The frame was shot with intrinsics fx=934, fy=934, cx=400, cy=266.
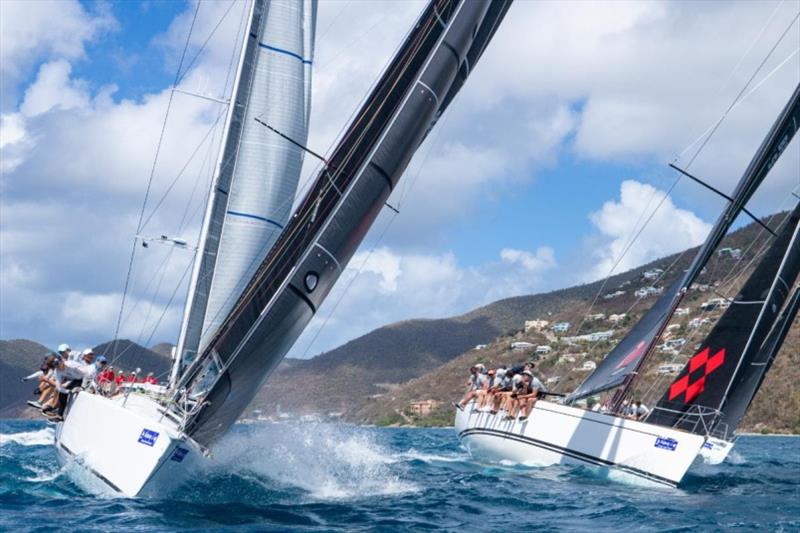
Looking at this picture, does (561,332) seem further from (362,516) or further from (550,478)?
(362,516)

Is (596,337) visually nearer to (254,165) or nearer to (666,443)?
(666,443)

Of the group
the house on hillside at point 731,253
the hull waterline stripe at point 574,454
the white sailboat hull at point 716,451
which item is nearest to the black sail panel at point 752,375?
the white sailboat hull at point 716,451

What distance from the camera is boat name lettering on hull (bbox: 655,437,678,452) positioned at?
15375mm

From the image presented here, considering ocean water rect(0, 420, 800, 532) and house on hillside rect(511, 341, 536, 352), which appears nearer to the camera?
ocean water rect(0, 420, 800, 532)

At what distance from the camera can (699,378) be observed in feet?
57.2

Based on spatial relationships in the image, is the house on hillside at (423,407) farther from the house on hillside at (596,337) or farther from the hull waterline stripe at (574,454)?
the hull waterline stripe at (574,454)

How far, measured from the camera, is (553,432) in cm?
1795

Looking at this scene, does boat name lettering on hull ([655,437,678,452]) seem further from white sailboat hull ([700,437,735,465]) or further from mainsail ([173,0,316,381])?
mainsail ([173,0,316,381])

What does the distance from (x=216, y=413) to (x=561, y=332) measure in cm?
7338

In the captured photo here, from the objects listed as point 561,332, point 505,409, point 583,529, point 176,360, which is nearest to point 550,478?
point 505,409

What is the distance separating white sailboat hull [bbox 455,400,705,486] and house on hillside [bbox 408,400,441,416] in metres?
54.4

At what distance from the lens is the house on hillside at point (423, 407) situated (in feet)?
246

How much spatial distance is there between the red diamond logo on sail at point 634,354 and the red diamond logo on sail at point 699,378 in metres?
1.20

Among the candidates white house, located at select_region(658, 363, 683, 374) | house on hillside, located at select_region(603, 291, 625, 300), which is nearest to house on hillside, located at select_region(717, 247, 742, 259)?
house on hillside, located at select_region(603, 291, 625, 300)
